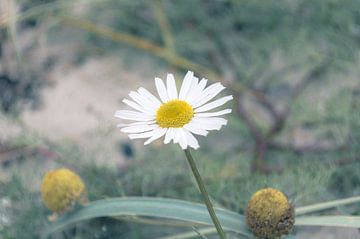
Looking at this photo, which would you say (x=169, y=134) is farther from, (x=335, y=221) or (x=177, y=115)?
(x=335, y=221)

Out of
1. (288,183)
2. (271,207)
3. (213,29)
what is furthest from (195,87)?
(213,29)

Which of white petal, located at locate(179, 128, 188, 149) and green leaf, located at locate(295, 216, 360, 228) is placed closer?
white petal, located at locate(179, 128, 188, 149)

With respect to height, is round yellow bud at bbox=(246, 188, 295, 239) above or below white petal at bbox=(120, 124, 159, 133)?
below

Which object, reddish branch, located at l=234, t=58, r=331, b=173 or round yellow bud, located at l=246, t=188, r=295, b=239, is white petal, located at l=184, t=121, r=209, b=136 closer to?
round yellow bud, located at l=246, t=188, r=295, b=239

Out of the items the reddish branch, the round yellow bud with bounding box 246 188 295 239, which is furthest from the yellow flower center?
the reddish branch

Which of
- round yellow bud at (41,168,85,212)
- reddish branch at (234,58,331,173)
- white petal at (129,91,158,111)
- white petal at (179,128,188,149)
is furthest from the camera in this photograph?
reddish branch at (234,58,331,173)

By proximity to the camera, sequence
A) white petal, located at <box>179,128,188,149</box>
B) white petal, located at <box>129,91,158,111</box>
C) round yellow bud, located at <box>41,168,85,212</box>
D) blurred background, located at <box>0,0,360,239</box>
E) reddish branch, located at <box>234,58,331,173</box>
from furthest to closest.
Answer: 1. reddish branch, located at <box>234,58,331,173</box>
2. blurred background, located at <box>0,0,360,239</box>
3. round yellow bud, located at <box>41,168,85,212</box>
4. white petal, located at <box>129,91,158,111</box>
5. white petal, located at <box>179,128,188,149</box>

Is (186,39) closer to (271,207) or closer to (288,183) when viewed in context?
(288,183)
